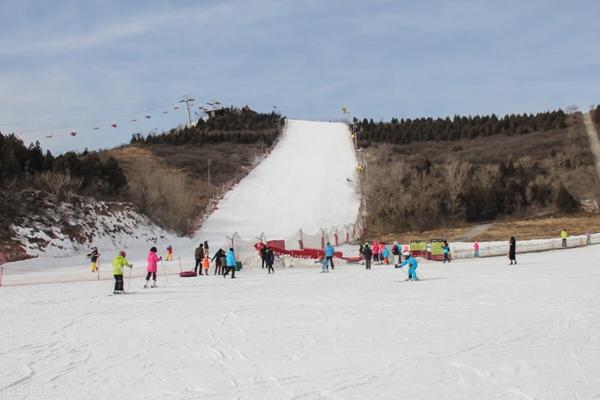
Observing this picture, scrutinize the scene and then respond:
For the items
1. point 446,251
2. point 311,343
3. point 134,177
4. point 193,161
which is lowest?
point 311,343

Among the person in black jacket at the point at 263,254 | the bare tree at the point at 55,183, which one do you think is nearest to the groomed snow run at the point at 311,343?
the person in black jacket at the point at 263,254

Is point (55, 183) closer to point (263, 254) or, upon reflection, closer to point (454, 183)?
point (263, 254)

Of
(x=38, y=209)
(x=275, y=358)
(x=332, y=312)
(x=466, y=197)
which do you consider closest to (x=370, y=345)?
(x=275, y=358)

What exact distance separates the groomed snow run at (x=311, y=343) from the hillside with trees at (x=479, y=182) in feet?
96.0

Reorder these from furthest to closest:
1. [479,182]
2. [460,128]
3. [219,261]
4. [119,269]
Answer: [460,128], [479,182], [219,261], [119,269]

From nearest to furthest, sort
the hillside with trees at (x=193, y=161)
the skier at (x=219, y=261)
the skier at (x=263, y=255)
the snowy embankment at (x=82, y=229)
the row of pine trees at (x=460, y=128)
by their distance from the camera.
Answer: the skier at (x=219, y=261), the skier at (x=263, y=255), the snowy embankment at (x=82, y=229), the hillside with trees at (x=193, y=161), the row of pine trees at (x=460, y=128)

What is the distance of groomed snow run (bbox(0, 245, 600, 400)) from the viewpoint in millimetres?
7277

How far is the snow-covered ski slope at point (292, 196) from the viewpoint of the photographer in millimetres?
42500

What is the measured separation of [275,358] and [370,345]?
160cm

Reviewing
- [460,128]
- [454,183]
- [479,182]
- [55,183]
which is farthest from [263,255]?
[460,128]

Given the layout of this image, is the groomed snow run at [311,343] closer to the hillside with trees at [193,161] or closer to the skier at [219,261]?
the skier at [219,261]

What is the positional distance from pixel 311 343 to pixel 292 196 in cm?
4146

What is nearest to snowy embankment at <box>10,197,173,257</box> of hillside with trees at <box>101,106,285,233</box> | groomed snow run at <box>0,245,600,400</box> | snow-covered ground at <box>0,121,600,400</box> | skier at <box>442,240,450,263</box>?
hillside with trees at <box>101,106,285,233</box>

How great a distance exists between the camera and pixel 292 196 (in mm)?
51312
